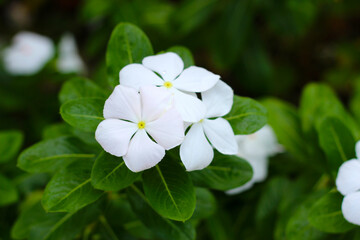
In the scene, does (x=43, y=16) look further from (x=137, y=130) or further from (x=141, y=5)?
(x=137, y=130)

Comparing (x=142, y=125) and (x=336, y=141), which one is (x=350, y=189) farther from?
(x=142, y=125)

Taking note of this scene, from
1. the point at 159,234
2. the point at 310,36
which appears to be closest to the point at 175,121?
the point at 159,234

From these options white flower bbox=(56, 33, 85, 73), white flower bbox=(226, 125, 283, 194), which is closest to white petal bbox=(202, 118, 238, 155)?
white flower bbox=(226, 125, 283, 194)

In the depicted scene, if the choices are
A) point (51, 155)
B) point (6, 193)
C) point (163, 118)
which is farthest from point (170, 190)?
point (6, 193)

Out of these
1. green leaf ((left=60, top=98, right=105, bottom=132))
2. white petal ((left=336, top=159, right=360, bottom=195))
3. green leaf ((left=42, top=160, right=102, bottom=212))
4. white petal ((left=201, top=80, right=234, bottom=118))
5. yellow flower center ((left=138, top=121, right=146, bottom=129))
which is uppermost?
white petal ((left=201, top=80, right=234, bottom=118))

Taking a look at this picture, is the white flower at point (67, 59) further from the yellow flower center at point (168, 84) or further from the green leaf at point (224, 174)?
the yellow flower center at point (168, 84)

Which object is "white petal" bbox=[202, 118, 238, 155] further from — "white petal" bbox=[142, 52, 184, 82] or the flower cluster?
"white petal" bbox=[142, 52, 184, 82]

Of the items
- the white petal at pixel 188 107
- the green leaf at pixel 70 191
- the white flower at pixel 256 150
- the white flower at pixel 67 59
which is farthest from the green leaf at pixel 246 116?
the white flower at pixel 67 59
